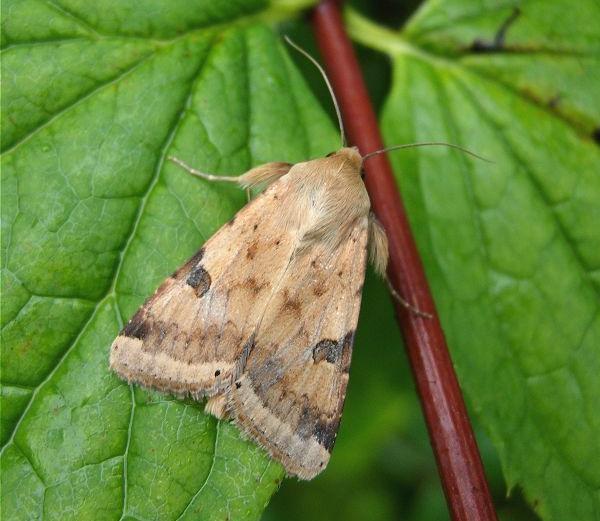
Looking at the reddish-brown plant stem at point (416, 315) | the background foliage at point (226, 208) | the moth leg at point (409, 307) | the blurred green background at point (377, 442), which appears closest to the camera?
the reddish-brown plant stem at point (416, 315)

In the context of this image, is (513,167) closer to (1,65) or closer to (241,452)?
(241,452)

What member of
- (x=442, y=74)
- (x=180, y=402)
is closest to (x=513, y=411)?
(x=180, y=402)

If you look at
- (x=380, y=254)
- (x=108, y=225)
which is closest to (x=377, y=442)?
(x=380, y=254)

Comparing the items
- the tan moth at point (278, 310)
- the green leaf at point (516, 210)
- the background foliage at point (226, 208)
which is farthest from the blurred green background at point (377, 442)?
the tan moth at point (278, 310)

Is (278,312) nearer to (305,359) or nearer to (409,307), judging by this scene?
(305,359)

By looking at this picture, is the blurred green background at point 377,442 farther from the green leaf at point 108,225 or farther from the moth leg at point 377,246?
the green leaf at point 108,225
